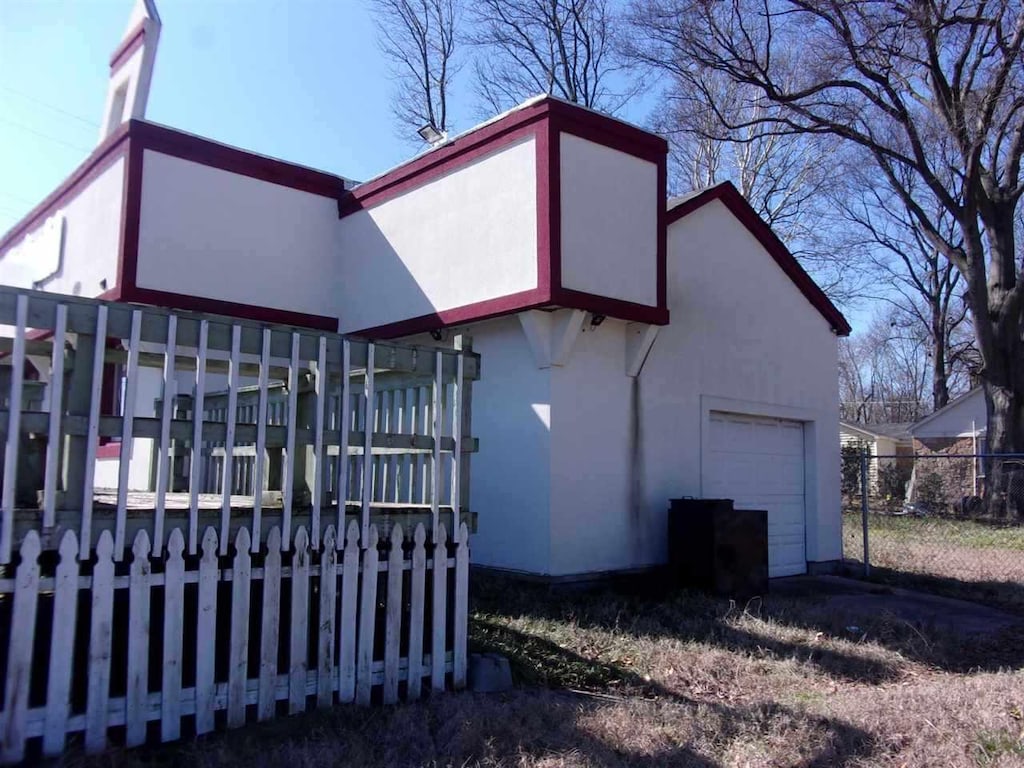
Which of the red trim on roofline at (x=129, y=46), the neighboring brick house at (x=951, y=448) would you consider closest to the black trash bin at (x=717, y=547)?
the red trim on roofline at (x=129, y=46)

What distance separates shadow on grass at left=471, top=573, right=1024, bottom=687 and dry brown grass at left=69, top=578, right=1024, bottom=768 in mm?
26

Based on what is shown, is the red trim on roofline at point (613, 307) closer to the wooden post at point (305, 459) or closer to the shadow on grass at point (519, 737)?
the wooden post at point (305, 459)

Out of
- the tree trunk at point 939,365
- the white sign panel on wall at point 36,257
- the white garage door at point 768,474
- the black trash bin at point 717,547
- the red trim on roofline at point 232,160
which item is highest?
the tree trunk at point 939,365

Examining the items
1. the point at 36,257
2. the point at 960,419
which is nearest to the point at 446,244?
the point at 36,257

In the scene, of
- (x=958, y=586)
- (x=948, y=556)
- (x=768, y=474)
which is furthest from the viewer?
(x=948, y=556)

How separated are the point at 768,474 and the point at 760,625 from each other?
4.03m

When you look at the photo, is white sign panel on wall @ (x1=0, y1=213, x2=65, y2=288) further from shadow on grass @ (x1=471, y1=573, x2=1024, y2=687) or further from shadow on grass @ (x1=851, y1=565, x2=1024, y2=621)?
shadow on grass @ (x1=851, y1=565, x2=1024, y2=621)

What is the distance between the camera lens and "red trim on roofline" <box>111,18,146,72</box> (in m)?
11.3

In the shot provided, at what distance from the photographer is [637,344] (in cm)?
930

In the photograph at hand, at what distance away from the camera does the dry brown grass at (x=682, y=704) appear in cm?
440

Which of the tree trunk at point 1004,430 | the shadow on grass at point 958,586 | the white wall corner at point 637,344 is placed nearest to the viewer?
the white wall corner at point 637,344

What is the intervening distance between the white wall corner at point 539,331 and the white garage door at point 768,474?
282 centimetres

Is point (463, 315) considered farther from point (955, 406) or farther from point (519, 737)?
point (955, 406)

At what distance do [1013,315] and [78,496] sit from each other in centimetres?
2249
